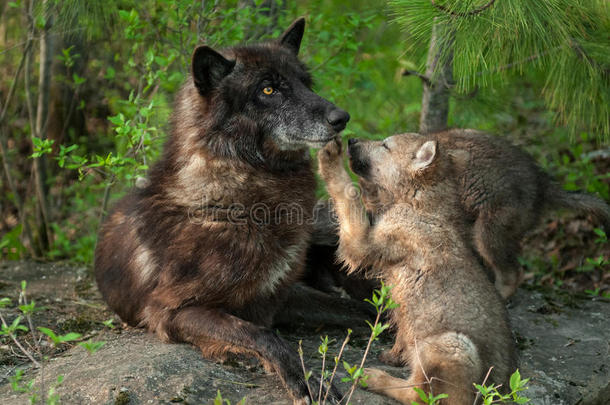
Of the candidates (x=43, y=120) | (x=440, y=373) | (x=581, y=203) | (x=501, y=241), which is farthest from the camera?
(x=43, y=120)

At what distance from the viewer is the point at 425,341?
12.6 feet

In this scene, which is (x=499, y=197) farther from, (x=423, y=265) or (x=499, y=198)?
(x=423, y=265)

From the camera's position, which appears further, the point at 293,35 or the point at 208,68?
the point at 293,35

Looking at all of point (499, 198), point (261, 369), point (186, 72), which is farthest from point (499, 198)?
point (186, 72)

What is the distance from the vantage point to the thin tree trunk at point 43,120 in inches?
266

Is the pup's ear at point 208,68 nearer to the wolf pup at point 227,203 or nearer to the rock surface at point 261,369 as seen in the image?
the wolf pup at point 227,203

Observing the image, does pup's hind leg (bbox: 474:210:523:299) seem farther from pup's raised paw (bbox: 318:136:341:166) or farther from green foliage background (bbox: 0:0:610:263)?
pup's raised paw (bbox: 318:136:341:166)

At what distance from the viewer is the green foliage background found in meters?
4.79

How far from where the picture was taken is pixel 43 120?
692 centimetres

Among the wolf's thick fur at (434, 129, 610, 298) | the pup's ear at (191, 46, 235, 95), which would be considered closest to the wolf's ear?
the pup's ear at (191, 46, 235, 95)

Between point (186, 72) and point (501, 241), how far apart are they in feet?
9.86

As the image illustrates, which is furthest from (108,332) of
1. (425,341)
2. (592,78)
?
(592,78)

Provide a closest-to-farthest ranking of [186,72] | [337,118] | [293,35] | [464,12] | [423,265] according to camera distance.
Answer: [464,12] → [423,265] → [337,118] → [293,35] → [186,72]

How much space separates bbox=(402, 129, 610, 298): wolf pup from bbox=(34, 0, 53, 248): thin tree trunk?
13.7ft
